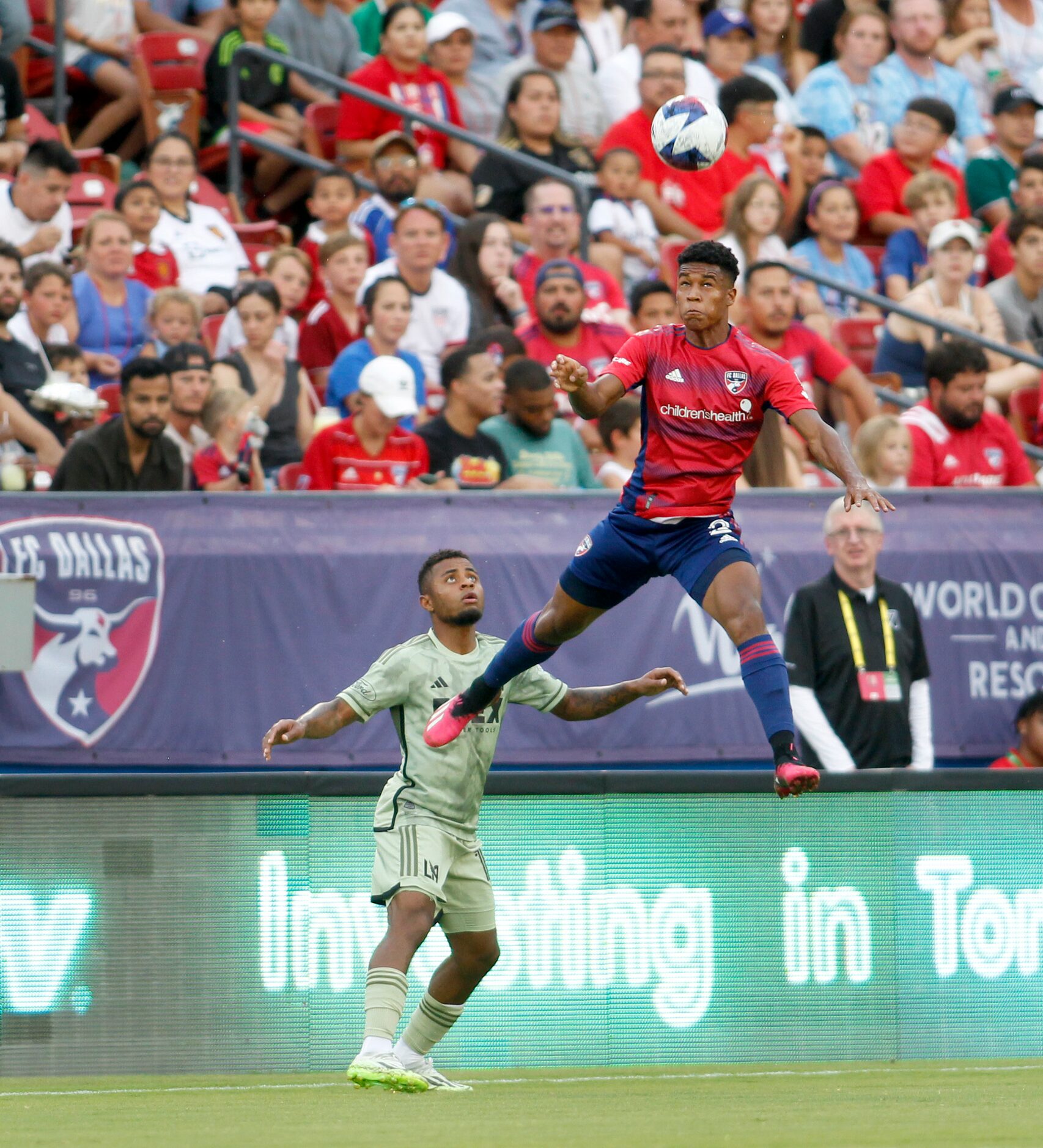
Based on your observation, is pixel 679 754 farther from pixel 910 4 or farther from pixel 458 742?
pixel 910 4

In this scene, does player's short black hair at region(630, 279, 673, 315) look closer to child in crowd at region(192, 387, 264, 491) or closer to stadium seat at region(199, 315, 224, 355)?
stadium seat at region(199, 315, 224, 355)

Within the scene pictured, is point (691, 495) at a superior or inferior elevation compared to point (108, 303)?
inferior

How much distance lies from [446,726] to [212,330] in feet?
18.2

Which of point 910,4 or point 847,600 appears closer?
point 847,600

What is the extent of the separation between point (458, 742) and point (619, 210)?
689cm

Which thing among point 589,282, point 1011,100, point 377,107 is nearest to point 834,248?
point 589,282

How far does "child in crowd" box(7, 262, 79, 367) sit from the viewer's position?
36.7 ft

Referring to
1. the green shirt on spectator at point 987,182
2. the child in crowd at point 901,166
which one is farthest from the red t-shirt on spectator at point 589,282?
the green shirt on spectator at point 987,182

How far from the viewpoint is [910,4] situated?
54.4 feet

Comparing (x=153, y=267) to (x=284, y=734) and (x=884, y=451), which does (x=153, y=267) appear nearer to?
(x=884, y=451)

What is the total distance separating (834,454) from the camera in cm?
696

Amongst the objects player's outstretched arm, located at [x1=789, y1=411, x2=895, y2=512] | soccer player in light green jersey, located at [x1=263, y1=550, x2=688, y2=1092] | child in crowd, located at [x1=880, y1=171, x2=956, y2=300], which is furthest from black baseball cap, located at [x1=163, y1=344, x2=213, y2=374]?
child in crowd, located at [x1=880, y1=171, x2=956, y2=300]

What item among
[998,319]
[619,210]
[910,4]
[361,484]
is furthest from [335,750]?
[910,4]

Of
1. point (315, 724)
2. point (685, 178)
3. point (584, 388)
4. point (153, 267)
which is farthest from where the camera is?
point (685, 178)
